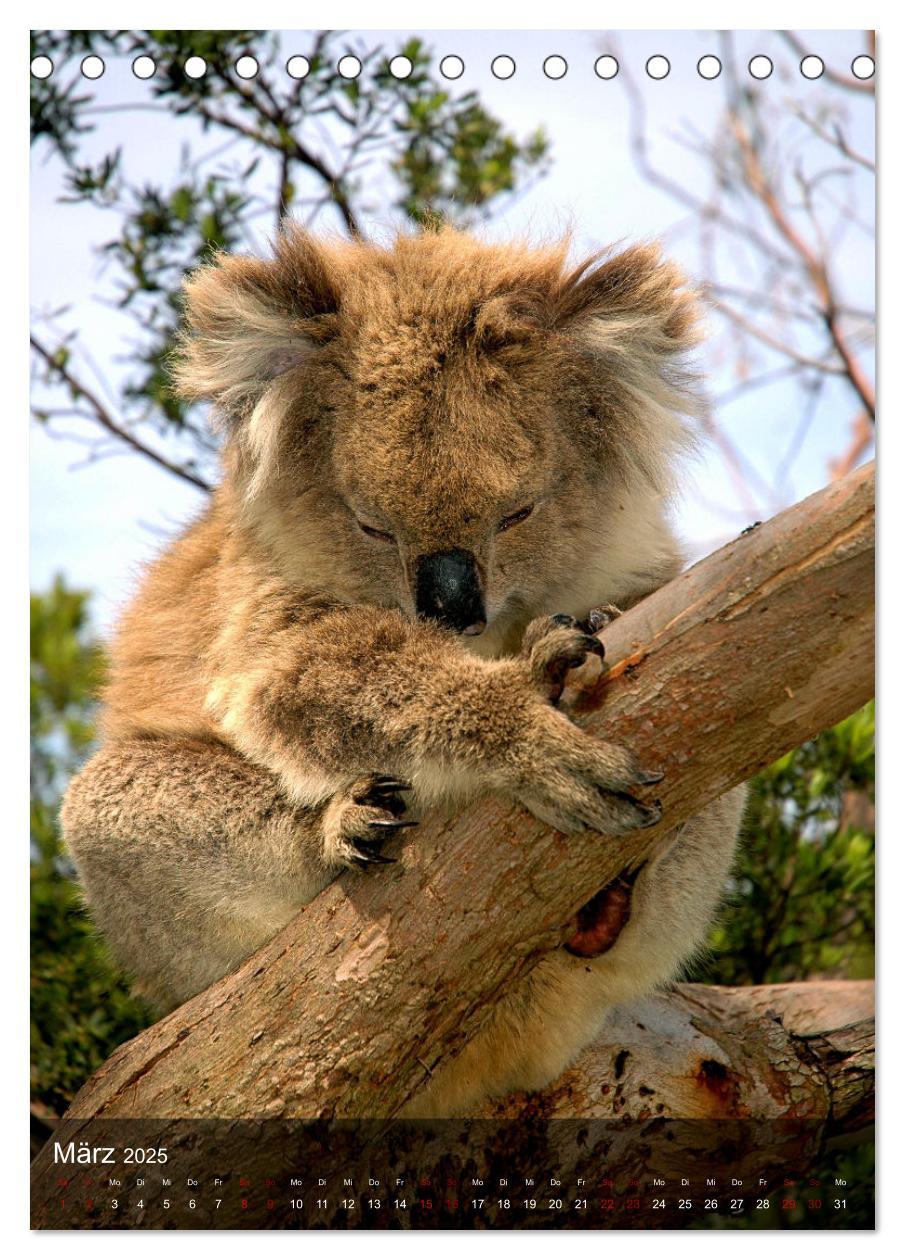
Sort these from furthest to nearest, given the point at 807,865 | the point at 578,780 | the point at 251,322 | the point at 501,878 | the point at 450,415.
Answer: the point at 807,865 → the point at 251,322 → the point at 450,415 → the point at 501,878 → the point at 578,780

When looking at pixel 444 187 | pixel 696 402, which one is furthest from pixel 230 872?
pixel 444 187

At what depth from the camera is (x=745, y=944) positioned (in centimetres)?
395

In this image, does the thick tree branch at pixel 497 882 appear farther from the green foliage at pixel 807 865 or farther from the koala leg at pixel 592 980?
the green foliage at pixel 807 865

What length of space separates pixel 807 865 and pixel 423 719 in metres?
1.89

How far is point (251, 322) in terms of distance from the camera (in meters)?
2.61

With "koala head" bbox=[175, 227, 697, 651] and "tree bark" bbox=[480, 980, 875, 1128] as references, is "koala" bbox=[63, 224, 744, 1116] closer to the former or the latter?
"koala head" bbox=[175, 227, 697, 651]

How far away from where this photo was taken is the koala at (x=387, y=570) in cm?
240

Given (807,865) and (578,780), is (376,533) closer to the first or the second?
(578,780)

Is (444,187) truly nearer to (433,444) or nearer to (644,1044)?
(433,444)

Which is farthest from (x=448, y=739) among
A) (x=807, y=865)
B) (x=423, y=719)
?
(x=807, y=865)

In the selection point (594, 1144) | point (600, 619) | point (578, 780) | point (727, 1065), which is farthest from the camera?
point (727, 1065)

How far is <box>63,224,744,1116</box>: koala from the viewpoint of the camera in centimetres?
240

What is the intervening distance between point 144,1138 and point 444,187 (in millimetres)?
2769

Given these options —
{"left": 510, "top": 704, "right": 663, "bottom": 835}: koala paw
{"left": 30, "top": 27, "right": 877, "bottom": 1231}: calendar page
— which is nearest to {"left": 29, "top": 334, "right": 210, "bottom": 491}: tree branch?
{"left": 30, "top": 27, "right": 877, "bottom": 1231}: calendar page
